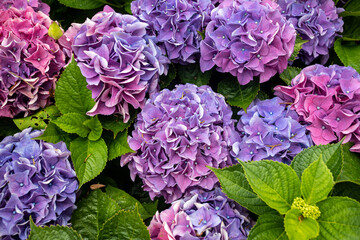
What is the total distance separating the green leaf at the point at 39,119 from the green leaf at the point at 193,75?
0.48 metres

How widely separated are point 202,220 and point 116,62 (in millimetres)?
551

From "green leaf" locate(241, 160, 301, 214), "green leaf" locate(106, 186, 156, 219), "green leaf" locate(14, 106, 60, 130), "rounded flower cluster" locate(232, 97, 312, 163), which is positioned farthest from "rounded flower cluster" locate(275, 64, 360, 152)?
"green leaf" locate(14, 106, 60, 130)

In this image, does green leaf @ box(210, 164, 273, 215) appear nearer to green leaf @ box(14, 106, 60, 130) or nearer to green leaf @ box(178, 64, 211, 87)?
green leaf @ box(178, 64, 211, 87)

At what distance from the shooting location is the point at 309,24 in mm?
1448

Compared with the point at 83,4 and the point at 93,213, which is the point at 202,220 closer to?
the point at 93,213

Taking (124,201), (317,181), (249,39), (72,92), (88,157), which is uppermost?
(249,39)

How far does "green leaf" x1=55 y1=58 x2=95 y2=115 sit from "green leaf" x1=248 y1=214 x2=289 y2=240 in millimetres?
652

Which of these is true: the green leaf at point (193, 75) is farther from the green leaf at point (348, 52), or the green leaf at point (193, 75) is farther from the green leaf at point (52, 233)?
the green leaf at point (52, 233)

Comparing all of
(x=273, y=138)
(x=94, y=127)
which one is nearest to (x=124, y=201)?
(x=94, y=127)

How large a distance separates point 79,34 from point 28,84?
0.79ft

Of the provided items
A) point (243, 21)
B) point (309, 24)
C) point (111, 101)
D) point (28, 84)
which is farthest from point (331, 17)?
point (28, 84)

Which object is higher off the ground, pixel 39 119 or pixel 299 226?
pixel 299 226

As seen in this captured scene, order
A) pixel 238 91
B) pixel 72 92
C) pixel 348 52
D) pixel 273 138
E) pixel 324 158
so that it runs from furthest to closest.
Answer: pixel 348 52, pixel 238 91, pixel 72 92, pixel 273 138, pixel 324 158

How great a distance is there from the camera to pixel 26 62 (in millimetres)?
1294
